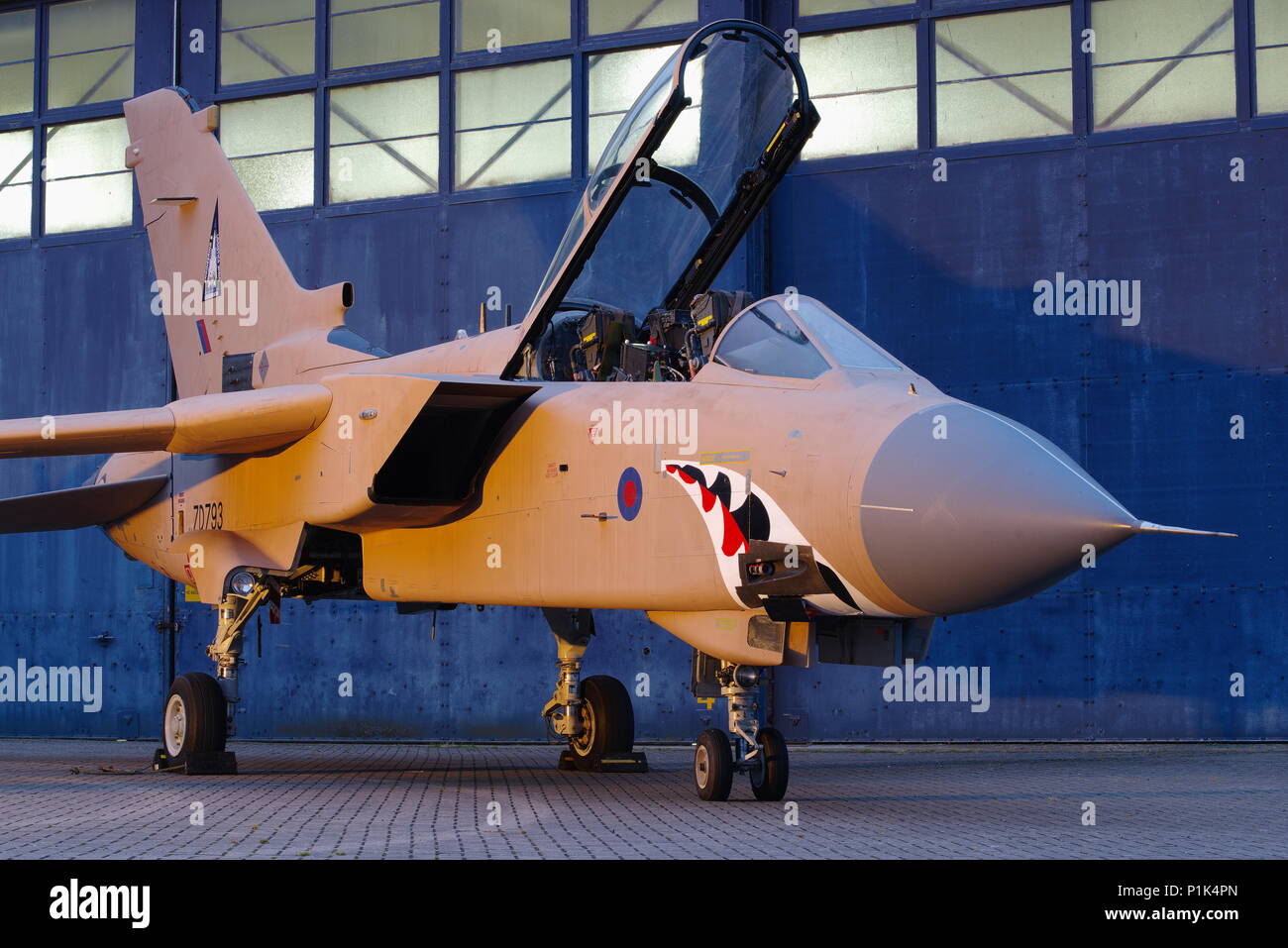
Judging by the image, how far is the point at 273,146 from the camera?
1892 centimetres

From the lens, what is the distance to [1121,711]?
15.6m

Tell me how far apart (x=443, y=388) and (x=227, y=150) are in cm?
1073

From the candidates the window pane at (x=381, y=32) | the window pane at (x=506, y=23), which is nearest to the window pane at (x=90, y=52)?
the window pane at (x=381, y=32)

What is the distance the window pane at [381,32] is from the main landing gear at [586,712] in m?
8.82

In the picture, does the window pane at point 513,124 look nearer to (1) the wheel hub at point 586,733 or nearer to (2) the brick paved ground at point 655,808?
(2) the brick paved ground at point 655,808

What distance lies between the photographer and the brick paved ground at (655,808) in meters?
7.20

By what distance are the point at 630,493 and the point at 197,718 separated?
16.6 ft

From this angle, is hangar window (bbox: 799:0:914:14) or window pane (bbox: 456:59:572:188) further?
window pane (bbox: 456:59:572:188)

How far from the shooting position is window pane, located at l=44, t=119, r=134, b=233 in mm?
19609

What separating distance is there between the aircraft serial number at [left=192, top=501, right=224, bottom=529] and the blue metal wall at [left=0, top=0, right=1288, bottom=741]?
514 centimetres

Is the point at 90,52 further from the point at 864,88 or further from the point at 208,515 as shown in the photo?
the point at 864,88

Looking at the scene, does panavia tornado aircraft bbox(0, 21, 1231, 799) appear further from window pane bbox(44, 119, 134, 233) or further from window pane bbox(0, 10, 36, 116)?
window pane bbox(0, 10, 36, 116)

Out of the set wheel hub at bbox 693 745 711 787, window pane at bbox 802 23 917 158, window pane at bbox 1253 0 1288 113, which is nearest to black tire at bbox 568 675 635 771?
wheel hub at bbox 693 745 711 787

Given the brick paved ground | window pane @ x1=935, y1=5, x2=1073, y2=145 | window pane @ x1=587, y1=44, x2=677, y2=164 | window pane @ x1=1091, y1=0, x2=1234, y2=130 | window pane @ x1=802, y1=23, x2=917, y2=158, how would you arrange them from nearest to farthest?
the brick paved ground
window pane @ x1=1091, y1=0, x2=1234, y2=130
window pane @ x1=935, y1=5, x2=1073, y2=145
window pane @ x1=802, y1=23, x2=917, y2=158
window pane @ x1=587, y1=44, x2=677, y2=164
